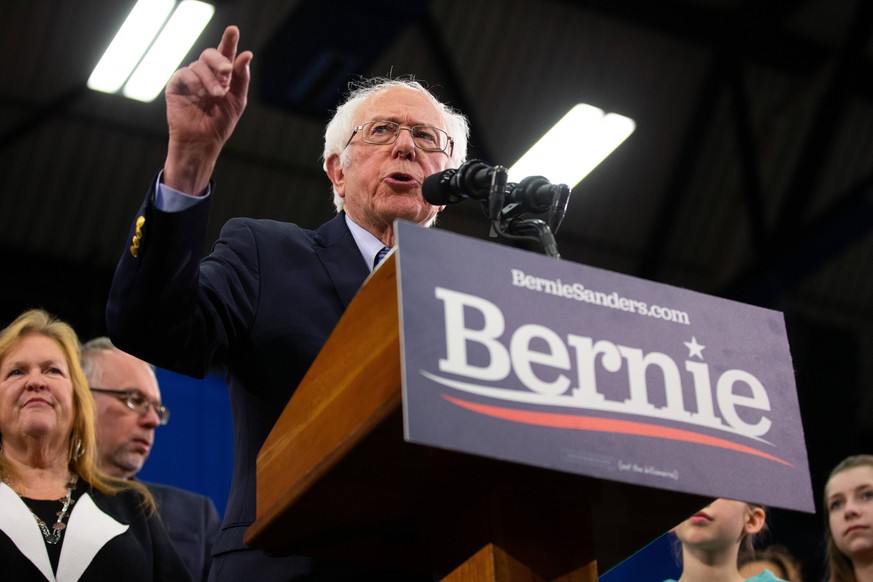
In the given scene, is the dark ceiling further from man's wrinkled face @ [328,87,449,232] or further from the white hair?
man's wrinkled face @ [328,87,449,232]

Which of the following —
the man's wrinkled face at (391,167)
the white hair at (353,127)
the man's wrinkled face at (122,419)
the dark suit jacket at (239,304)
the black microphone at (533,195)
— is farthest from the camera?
the man's wrinkled face at (122,419)

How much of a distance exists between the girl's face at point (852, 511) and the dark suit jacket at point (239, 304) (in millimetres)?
1850

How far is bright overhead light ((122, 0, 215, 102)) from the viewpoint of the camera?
197 inches

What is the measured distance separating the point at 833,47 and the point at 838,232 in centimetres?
150

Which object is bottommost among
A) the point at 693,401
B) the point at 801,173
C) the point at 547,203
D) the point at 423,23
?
the point at 693,401

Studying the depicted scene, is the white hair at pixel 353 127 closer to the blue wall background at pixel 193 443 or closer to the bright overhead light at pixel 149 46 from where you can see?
the blue wall background at pixel 193 443

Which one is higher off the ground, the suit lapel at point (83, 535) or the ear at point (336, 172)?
the ear at point (336, 172)

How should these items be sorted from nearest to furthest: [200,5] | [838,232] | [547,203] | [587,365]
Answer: [587,365], [547,203], [200,5], [838,232]

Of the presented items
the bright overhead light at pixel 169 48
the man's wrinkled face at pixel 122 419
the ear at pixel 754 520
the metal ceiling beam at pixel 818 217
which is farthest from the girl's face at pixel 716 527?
the metal ceiling beam at pixel 818 217

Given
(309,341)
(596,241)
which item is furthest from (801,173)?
(309,341)

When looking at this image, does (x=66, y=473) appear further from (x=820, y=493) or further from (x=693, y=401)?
(x=820, y=493)

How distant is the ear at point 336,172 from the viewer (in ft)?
7.46

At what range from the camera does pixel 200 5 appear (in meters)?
4.99

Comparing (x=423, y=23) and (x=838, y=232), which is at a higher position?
(x=423, y=23)
